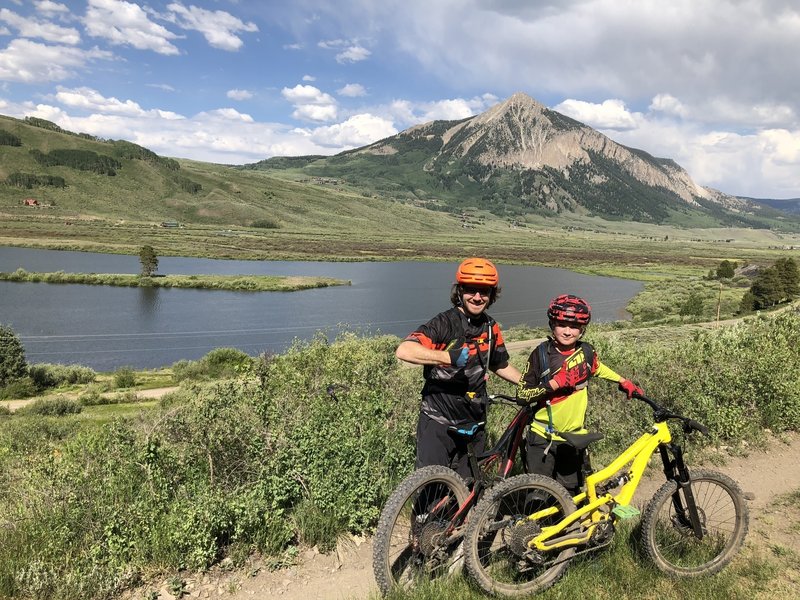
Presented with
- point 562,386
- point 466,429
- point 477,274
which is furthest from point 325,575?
point 477,274

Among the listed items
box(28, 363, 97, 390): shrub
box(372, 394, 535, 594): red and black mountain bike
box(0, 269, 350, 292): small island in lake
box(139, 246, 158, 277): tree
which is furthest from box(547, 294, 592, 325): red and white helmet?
box(139, 246, 158, 277): tree

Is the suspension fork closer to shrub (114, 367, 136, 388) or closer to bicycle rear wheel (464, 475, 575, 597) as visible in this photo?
bicycle rear wheel (464, 475, 575, 597)

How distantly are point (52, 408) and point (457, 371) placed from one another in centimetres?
2927

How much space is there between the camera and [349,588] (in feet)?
14.2

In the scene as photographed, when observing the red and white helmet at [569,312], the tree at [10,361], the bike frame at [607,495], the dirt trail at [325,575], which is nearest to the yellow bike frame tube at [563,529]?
the bike frame at [607,495]

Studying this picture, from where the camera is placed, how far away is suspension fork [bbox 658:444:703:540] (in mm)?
4402

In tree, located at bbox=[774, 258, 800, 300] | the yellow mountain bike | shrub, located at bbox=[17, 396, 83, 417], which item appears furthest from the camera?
tree, located at bbox=[774, 258, 800, 300]

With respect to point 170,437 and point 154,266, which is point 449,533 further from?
point 154,266

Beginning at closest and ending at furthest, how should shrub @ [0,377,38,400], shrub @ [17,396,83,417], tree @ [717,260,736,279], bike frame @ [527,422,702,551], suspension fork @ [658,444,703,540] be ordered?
bike frame @ [527,422,702,551] → suspension fork @ [658,444,703,540] → shrub @ [17,396,83,417] → shrub @ [0,377,38,400] → tree @ [717,260,736,279]

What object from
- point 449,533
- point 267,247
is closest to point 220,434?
point 449,533

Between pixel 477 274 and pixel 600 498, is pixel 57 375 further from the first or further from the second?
pixel 600 498

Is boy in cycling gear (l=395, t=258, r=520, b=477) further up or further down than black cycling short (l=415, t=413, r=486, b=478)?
further up

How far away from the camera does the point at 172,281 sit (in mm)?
83375

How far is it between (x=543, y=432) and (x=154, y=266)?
95.7 m
